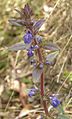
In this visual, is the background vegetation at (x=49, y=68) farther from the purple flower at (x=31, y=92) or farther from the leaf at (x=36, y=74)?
the leaf at (x=36, y=74)

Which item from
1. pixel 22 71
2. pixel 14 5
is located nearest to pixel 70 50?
pixel 22 71

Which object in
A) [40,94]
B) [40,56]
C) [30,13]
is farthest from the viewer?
[40,94]

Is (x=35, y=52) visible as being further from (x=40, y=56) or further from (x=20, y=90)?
(x=20, y=90)

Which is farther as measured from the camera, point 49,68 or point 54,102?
point 49,68

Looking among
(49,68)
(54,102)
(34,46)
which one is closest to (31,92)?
(54,102)

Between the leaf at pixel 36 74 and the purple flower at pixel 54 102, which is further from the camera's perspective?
the purple flower at pixel 54 102

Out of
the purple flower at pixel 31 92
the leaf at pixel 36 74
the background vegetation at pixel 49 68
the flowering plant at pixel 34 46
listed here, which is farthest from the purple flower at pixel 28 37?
the background vegetation at pixel 49 68

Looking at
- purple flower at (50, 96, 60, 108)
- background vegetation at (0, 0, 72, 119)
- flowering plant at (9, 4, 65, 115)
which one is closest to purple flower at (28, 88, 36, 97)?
flowering plant at (9, 4, 65, 115)

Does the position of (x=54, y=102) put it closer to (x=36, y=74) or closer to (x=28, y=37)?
(x=36, y=74)
